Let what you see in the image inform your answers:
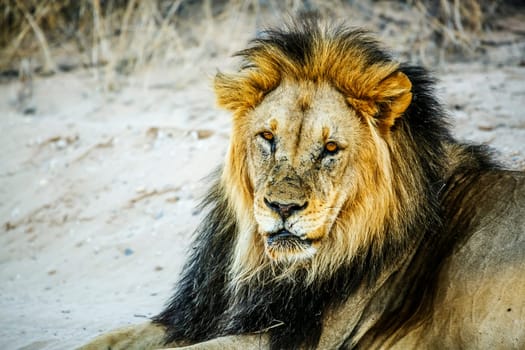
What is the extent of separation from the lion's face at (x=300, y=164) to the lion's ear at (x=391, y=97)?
0.37ft

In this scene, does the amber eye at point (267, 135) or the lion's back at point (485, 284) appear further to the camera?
the amber eye at point (267, 135)

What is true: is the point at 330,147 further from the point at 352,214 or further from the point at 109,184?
the point at 109,184

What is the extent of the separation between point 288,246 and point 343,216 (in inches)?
12.6

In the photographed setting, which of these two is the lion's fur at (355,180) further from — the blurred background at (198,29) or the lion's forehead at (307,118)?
the blurred background at (198,29)

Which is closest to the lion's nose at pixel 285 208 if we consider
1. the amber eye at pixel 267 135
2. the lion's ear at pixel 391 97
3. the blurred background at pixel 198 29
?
the amber eye at pixel 267 135

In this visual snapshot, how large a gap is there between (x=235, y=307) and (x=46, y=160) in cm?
409

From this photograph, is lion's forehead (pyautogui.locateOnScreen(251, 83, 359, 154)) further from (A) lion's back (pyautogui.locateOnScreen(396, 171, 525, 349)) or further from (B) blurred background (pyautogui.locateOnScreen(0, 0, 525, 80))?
(B) blurred background (pyautogui.locateOnScreen(0, 0, 525, 80))

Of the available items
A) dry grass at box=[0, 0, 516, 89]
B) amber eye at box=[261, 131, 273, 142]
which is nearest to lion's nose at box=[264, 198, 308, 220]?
amber eye at box=[261, 131, 273, 142]

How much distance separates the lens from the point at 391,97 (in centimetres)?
357

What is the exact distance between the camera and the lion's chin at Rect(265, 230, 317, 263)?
3.41 m

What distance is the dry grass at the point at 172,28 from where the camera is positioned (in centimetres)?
809

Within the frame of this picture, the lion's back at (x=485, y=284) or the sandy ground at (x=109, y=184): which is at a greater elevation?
the lion's back at (x=485, y=284)

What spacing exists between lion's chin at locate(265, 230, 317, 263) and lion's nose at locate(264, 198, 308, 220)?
0.26 ft

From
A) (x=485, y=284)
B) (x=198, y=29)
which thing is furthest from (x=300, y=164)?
(x=198, y=29)
